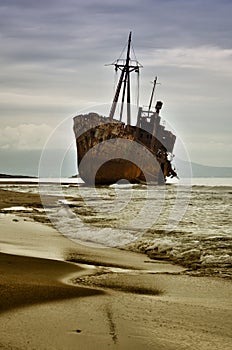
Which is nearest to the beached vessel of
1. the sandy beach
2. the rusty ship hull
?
the rusty ship hull

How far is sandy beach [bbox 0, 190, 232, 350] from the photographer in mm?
3625

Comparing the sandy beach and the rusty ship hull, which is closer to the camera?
the sandy beach

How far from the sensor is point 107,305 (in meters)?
4.64

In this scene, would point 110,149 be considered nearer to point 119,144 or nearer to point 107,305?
point 119,144

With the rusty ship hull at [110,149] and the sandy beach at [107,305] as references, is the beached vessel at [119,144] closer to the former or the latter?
the rusty ship hull at [110,149]

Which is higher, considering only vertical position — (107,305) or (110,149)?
(110,149)

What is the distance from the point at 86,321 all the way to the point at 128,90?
5039 centimetres

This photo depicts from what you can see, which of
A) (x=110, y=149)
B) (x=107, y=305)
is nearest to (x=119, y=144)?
(x=110, y=149)

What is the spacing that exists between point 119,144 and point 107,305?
4686 centimetres

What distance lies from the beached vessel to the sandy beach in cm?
4352

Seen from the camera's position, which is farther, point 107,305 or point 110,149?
point 110,149

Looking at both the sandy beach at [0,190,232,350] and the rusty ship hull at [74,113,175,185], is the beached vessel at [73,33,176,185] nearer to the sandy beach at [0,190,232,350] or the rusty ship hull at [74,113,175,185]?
the rusty ship hull at [74,113,175,185]

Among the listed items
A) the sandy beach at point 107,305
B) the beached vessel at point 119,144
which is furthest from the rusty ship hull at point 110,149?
the sandy beach at point 107,305

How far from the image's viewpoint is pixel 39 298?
15.3ft
